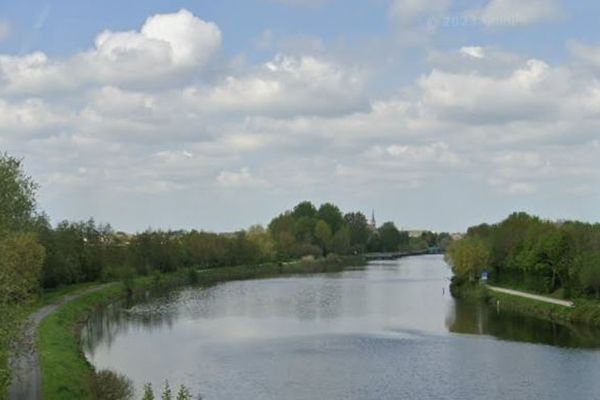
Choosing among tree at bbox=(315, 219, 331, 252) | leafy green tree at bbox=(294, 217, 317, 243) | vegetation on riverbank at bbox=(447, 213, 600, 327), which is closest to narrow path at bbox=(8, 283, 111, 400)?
vegetation on riverbank at bbox=(447, 213, 600, 327)

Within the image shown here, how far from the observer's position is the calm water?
3241 centimetres

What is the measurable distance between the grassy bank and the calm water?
5.06ft

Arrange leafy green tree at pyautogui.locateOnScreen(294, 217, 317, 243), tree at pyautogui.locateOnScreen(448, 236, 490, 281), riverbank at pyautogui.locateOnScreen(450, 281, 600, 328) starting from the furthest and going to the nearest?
1. leafy green tree at pyautogui.locateOnScreen(294, 217, 317, 243)
2. tree at pyautogui.locateOnScreen(448, 236, 490, 281)
3. riverbank at pyautogui.locateOnScreen(450, 281, 600, 328)

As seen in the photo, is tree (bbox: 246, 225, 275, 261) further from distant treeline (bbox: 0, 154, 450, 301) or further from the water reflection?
the water reflection

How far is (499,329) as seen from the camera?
5025 centimetres

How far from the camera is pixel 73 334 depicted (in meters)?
45.1

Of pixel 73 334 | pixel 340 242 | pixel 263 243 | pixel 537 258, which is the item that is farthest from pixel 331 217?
pixel 73 334

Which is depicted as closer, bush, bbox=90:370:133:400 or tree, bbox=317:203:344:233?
bush, bbox=90:370:133:400

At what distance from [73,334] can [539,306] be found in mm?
34610

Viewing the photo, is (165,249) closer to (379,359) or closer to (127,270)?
(127,270)

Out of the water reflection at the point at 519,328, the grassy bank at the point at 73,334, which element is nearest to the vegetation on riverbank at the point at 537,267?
the water reflection at the point at 519,328

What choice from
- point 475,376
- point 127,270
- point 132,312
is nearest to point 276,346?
point 475,376

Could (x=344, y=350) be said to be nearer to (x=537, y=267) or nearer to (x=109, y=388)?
(x=109, y=388)

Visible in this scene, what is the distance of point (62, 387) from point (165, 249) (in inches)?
3080
